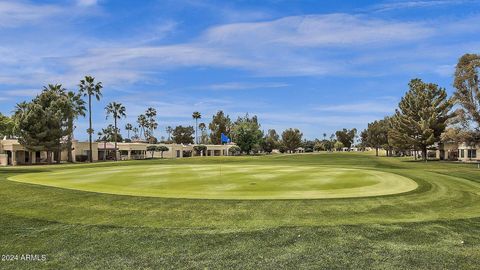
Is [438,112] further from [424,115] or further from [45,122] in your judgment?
[45,122]

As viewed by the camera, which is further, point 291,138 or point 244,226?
point 291,138

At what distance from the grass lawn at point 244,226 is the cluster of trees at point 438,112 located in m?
48.8

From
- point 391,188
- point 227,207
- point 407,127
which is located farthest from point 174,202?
point 407,127

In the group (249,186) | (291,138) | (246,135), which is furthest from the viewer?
(291,138)

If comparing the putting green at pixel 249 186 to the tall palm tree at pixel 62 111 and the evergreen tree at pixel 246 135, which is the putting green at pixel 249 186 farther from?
the evergreen tree at pixel 246 135

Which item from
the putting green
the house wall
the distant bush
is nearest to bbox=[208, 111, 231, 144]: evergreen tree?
the house wall

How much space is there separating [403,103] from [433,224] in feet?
222

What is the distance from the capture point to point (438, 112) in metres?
68.2

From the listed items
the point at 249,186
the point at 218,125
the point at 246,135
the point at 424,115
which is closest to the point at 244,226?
the point at 249,186

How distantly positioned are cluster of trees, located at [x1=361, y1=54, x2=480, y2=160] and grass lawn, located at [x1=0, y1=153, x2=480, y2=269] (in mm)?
48845

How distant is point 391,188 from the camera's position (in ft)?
55.2

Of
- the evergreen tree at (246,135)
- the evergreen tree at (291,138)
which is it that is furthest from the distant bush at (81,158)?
the evergreen tree at (291,138)

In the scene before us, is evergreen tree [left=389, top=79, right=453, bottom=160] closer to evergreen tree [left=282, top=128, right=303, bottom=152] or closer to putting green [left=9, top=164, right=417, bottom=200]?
putting green [left=9, top=164, right=417, bottom=200]

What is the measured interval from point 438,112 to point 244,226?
67317 mm
